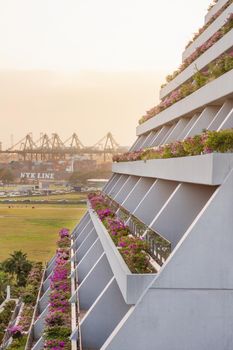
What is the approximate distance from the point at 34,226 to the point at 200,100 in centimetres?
8007

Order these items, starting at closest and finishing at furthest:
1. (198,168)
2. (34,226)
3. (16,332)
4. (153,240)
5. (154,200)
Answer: (198,168)
(153,240)
(154,200)
(16,332)
(34,226)

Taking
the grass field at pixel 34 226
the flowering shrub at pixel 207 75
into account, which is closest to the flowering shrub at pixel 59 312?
the flowering shrub at pixel 207 75

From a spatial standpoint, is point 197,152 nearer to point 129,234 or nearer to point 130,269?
point 130,269

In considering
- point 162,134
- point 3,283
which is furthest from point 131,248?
point 3,283

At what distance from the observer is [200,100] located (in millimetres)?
17266

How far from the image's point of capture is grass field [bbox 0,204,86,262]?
68.3 meters

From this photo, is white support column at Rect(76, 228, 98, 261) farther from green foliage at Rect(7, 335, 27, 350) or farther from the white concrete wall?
green foliage at Rect(7, 335, 27, 350)

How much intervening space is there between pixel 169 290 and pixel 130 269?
3.66 ft

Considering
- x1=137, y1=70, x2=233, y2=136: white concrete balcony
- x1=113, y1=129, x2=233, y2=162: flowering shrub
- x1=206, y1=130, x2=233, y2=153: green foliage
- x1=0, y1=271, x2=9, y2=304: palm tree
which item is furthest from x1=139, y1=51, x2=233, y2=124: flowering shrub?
x1=0, y1=271, x2=9, y2=304: palm tree

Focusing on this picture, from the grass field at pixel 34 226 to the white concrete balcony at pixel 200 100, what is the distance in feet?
124

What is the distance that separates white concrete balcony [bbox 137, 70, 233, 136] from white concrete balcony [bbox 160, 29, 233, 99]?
167 cm

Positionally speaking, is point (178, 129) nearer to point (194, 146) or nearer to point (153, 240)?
point (153, 240)

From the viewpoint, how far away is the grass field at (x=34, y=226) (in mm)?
68312

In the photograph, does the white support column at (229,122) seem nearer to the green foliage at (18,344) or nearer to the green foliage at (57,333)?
the green foliage at (57,333)
